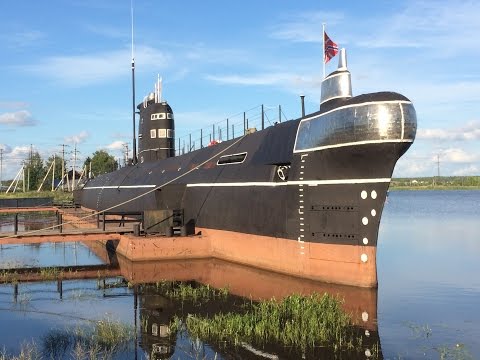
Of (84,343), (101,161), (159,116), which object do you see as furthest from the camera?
(101,161)

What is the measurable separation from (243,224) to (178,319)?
7655 mm

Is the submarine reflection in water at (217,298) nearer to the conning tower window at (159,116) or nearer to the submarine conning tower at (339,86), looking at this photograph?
the submarine conning tower at (339,86)

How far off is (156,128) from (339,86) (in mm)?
18688

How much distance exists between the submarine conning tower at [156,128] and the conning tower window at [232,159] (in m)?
10.2

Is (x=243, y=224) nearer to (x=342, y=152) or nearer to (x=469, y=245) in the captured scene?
(x=342, y=152)

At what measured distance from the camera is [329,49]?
18141 mm

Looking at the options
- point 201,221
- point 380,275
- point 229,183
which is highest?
point 229,183

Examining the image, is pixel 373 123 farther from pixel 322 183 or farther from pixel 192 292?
pixel 192 292

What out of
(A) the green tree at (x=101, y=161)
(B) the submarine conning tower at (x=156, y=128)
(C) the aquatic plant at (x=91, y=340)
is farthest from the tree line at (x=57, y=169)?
(C) the aquatic plant at (x=91, y=340)

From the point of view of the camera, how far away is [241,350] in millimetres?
10422

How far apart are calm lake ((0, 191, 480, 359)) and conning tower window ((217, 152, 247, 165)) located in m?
4.57

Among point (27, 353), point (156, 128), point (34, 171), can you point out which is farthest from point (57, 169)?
point (27, 353)

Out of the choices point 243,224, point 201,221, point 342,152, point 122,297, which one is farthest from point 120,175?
point 342,152

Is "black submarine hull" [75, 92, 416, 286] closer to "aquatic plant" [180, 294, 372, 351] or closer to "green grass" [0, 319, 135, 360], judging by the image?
"aquatic plant" [180, 294, 372, 351]
